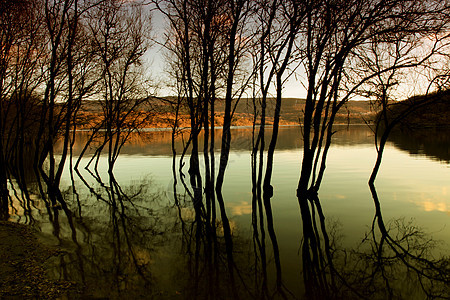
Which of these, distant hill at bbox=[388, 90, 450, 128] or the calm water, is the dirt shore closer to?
the calm water

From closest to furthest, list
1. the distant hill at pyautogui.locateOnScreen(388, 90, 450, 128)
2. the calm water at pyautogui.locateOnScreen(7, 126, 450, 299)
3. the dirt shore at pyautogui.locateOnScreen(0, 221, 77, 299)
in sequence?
the dirt shore at pyautogui.locateOnScreen(0, 221, 77, 299) < the calm water at pyautogui.locateOnScreen(7, 126, 450, 299) < the distant hill at pyautogui.locateOnScreen(388, 90, 450, 128)

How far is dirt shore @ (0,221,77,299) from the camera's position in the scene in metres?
5.38

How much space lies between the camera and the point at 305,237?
9672 mm

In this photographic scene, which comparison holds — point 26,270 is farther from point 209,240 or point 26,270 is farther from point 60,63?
point 60,63

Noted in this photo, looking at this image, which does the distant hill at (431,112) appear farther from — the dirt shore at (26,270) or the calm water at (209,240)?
the dirt shore at (26,270)

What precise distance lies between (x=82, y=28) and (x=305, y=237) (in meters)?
19.3

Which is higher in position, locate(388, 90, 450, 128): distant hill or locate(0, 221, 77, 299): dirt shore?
locate(388, 90, 450, 128): distant hill

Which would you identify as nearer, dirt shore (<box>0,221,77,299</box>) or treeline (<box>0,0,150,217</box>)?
dirt shore (<box>0,221,77,299</box>)

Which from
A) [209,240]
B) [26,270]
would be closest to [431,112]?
[209,240]

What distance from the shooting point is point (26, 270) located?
6234 mm

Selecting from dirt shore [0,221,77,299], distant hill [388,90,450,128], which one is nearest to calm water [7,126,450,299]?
dirt shore [0,221,77,299]

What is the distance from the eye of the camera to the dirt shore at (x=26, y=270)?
212 inches

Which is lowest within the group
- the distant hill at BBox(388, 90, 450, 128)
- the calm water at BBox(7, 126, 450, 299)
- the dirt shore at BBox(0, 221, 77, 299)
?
the calm water at BBox(7, 126, 450, 299)

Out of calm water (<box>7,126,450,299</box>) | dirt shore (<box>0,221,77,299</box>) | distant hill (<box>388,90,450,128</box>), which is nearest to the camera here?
dirt shore (<box>0,221,77,299</box>)
